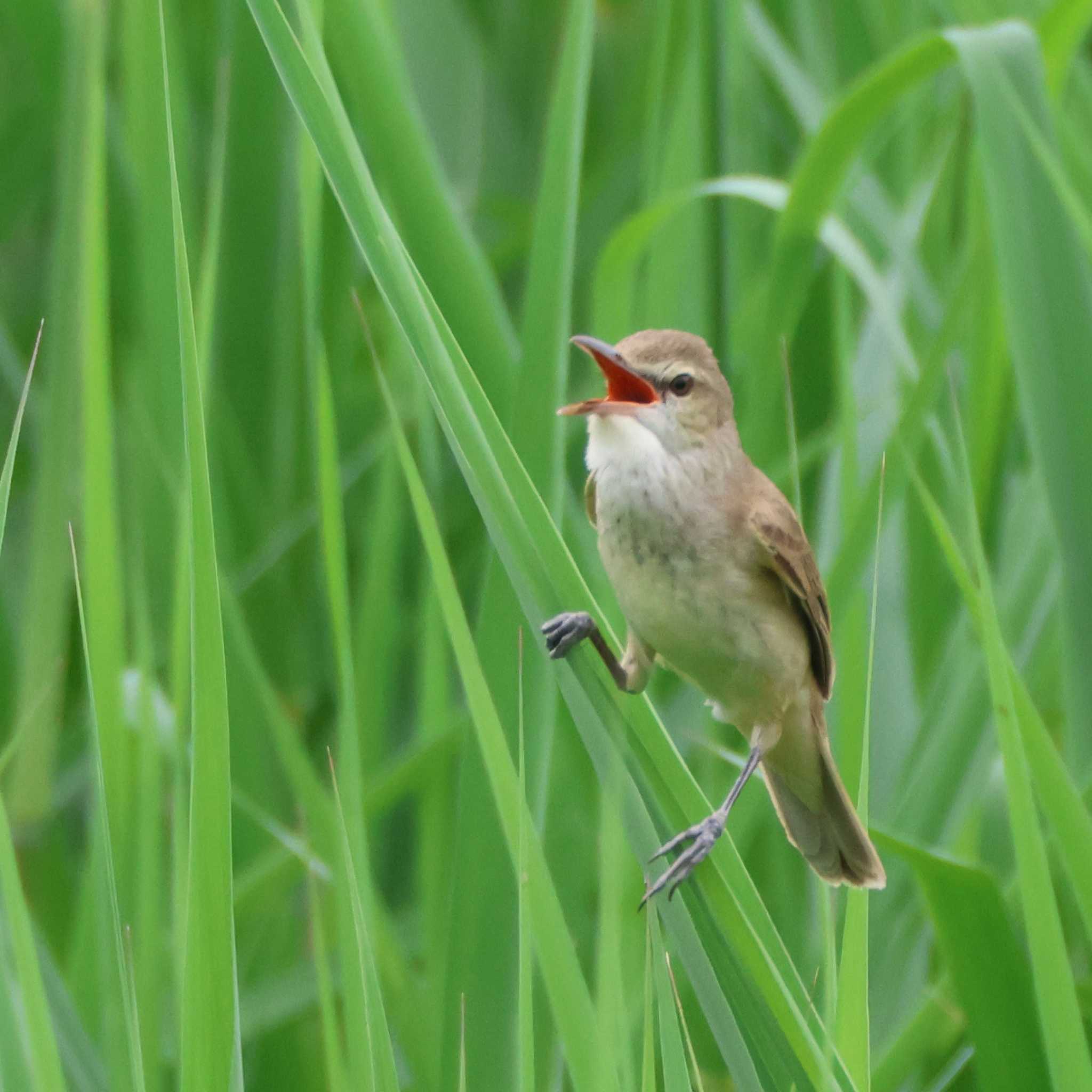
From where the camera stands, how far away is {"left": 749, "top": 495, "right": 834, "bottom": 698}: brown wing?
2271mm

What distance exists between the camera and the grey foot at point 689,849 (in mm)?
1532

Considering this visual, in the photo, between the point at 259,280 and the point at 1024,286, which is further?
the point at 259,280

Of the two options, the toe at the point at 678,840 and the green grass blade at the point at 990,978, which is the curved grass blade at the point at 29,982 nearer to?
the toe at the point at 678,840

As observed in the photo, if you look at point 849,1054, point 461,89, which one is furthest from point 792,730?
point 461,89

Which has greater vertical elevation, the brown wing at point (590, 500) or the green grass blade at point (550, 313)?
the green grass blade at point (550, 313)

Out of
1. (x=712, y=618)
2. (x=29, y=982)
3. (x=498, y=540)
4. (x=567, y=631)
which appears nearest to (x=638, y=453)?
(x=712, y=618)

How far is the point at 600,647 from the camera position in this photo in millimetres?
1917

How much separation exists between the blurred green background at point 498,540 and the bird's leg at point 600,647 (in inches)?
1.5

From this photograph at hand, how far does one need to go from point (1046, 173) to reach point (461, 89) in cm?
205

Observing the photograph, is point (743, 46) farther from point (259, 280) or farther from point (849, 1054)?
point (849, 1054)

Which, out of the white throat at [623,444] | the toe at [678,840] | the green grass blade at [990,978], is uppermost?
the white throat at [623,444]

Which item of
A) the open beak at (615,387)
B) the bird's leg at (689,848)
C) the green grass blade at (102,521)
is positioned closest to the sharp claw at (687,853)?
the bird's leg at (689,848)

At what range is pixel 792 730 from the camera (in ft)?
8.07

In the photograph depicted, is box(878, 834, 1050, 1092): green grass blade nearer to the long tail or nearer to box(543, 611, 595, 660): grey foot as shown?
the long tail
